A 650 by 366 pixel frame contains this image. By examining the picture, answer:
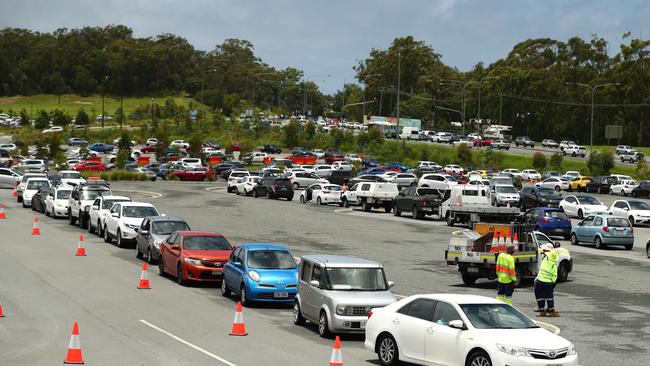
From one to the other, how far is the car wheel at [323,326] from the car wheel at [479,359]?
4.98m

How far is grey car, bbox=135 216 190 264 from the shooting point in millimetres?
30188

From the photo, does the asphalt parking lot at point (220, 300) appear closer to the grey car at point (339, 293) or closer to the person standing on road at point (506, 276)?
the grey car at point (339, 293)

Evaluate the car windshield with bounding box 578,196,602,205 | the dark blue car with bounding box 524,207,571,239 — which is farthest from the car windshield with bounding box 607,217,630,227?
the car windshield with bounding box 578,196,602,205

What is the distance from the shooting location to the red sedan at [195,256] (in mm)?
25984

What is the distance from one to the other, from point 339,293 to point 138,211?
18795 mm

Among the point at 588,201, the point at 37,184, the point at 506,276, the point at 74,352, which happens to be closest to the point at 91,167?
the point at 37,184

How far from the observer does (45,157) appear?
100 meters

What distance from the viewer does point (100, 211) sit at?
1528 inches

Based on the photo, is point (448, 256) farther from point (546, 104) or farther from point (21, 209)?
point (546, 104)

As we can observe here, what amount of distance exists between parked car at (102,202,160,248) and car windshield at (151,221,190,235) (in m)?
4.04

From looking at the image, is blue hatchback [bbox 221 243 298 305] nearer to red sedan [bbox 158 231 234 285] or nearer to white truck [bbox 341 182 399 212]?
red sedan [bbox 158 231 234 285]

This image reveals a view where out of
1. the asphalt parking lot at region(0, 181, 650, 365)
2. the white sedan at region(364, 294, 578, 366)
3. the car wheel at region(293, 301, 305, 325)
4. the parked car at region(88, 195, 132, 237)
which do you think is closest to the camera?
the white sedan at region(364, 294, 578, 366)

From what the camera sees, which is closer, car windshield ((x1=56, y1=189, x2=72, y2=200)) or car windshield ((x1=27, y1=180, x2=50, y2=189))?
car windshield ((x1=56, y1=189, x2=72, y2=200))

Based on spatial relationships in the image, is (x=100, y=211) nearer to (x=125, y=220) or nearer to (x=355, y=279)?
(x=125, y=220)
